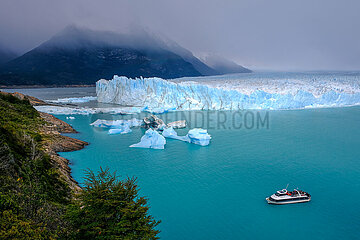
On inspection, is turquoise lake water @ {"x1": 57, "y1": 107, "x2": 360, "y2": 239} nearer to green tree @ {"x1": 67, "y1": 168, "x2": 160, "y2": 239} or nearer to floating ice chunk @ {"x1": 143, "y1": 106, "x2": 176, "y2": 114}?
green tree @ {"x1": 67, "y1": 168, "x2": 160, "y2": 239}

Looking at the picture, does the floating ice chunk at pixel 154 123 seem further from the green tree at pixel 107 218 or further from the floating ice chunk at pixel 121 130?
the green tree at pixel 107 218

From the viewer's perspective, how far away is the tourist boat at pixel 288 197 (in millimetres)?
6828

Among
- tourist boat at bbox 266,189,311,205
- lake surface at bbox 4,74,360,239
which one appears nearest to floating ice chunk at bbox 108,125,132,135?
lake surface at bbox 4,74,360,239

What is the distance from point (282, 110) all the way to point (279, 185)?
18.8 m

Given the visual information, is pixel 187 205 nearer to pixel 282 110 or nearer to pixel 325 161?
pixel 325 161

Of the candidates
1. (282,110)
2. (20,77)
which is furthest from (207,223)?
(20,77)

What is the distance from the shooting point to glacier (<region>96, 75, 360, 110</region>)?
2447 cm

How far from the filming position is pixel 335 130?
15.9 m

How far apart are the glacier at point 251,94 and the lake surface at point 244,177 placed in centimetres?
827

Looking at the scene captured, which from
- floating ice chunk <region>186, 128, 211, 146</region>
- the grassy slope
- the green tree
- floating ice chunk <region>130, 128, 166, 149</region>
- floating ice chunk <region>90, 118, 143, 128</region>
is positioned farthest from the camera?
floating ice chunk <region>90, 118, 143, 128</region>

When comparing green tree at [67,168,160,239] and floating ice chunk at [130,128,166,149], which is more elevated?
green tree at [67,168,160,239]

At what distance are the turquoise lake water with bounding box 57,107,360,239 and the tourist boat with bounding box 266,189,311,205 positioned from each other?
0.15 meters

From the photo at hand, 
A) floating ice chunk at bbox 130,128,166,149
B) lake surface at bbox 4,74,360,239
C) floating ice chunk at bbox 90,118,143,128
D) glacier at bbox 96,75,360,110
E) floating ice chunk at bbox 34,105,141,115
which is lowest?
lake surface at bbox 4,74,360,239

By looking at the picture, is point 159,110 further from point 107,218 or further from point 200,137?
point 107,218
